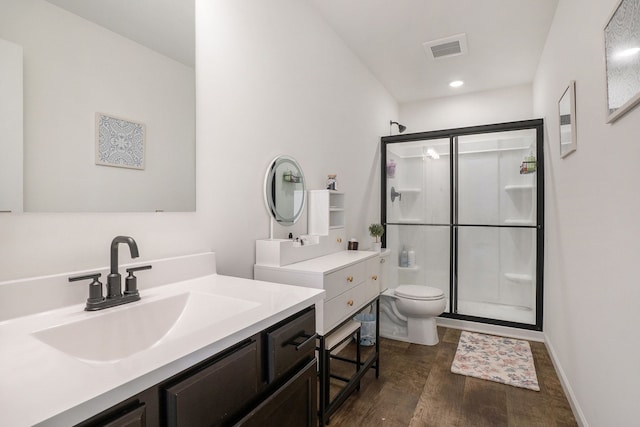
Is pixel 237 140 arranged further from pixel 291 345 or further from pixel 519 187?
pixel 519 187

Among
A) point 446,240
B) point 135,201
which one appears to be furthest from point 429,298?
point 135,201

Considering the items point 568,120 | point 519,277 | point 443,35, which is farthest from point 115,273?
point 519,277

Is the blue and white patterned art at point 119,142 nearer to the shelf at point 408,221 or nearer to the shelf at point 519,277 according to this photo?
the shelf at point 408,221

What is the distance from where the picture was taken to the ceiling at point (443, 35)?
242cm

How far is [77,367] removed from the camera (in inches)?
25.0

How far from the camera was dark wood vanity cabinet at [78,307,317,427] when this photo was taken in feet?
2.14

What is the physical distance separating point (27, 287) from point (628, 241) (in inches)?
74.7

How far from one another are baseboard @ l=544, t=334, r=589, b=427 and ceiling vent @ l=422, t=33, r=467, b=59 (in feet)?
8.59

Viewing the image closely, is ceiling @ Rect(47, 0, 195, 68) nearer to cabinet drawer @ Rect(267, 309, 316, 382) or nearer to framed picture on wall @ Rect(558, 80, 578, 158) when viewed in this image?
cabinet drawer @ Rect(267, 309, 316, 382)

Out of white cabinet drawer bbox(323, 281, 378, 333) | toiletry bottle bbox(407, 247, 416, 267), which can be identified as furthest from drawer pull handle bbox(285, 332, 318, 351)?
toiletry bottle bbox(407, 247, 416, 267)

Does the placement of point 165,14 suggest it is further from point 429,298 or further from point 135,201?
point 429,298

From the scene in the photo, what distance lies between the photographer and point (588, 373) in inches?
64.8

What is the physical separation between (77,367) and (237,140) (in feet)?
4.18

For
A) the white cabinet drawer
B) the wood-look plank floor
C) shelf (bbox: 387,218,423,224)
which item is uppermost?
shelf (bbox: 387,218,423,224)
